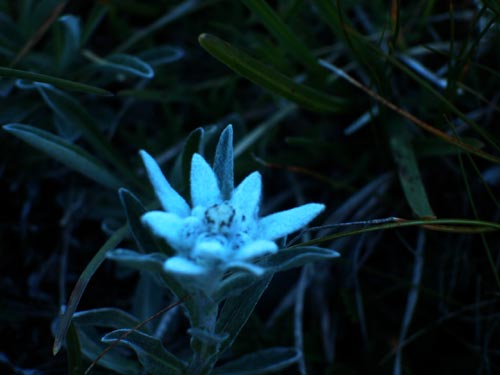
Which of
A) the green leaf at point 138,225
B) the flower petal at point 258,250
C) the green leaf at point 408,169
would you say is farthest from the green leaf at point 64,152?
the green leaf at point 408,169

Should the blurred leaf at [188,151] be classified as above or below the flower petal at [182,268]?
above

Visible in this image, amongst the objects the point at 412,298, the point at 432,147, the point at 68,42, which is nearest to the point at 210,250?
the point at 412,298

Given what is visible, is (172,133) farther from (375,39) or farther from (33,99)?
(375,39)

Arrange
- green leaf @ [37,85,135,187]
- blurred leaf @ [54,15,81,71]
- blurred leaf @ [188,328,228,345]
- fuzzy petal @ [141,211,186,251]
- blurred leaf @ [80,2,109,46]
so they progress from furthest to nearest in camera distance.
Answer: blurred leaf @ [80,2,109,46] → blurred leaf @ [54,15,81,71] → green leaf @ [37,85,135,187] → blurred leaf @ [188,328,228,345] → fuzzy petal @ [141,211,186,251]

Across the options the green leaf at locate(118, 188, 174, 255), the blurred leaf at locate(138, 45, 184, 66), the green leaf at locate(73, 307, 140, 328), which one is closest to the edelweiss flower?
the green leaf at locate(118, 188, 174, 255)

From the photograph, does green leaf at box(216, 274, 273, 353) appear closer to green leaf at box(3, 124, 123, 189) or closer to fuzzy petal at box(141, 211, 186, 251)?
fuzzy petal at box(141, 211, 186, 251)

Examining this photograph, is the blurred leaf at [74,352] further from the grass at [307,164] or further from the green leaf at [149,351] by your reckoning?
the grass at [307,164]
